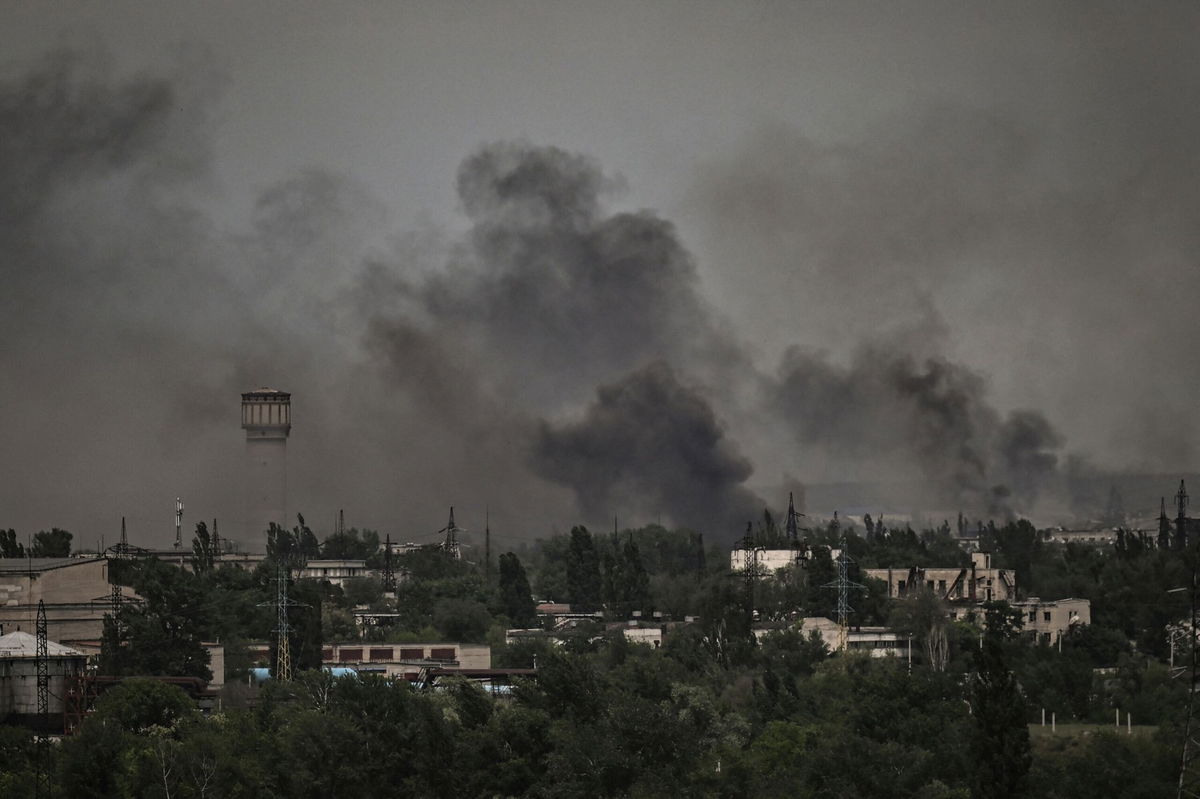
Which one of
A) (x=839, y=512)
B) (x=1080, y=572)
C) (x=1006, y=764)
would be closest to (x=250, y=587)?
(x=1080, y=572)

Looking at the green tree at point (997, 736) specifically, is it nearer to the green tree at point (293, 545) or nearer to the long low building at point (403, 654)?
the long low building at point (403, 654)

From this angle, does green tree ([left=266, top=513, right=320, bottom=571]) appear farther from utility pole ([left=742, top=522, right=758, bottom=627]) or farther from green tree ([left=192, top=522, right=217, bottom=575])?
utility pole ([left=742, top=522, right=758, bottom=627])

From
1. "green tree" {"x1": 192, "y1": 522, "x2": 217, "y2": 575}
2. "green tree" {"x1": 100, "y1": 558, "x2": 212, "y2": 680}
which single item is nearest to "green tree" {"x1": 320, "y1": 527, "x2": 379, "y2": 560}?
"green tree" {"x1": 192, "y1": 522, "x2": 217, "y2": 575}

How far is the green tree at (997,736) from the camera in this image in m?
40.1

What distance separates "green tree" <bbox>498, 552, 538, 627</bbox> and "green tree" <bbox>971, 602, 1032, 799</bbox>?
52.5 meters

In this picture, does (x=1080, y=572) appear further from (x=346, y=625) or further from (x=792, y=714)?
(x=792, y=714)

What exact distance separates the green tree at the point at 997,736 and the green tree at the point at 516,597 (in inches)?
2065

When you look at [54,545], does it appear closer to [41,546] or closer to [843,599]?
[41,546]

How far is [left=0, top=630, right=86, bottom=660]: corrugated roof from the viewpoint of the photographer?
6297cm

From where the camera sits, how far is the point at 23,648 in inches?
2509

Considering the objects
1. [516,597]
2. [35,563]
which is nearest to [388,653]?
[516,597]

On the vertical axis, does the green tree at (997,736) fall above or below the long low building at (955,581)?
below

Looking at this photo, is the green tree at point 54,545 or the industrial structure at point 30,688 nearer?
the industrial structure at point 30,688

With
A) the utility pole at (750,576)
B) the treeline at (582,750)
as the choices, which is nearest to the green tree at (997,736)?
→ the treeline at (582,750)
